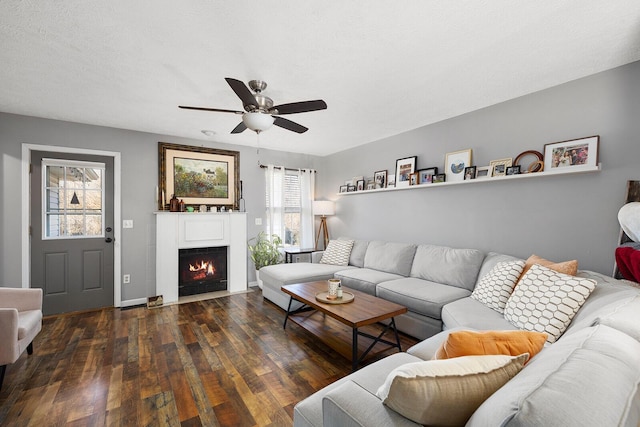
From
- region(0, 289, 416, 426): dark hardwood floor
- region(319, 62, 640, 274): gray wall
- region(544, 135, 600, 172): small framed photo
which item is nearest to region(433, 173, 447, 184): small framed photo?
region(319, 62, 640, 274): gray wall

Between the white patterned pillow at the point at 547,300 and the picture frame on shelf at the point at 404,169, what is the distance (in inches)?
80.4

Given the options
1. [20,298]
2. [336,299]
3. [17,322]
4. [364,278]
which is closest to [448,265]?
[364,278]

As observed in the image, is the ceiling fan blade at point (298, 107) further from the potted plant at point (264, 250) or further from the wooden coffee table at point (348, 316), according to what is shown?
the potted plant at point (264, 250)

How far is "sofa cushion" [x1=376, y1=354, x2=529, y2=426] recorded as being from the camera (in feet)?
2.70

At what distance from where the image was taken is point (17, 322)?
1.97m

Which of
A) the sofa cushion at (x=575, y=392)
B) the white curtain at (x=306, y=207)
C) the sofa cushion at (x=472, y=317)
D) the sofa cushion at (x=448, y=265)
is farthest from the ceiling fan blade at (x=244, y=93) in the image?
the white curtain at (x=306, y=207)

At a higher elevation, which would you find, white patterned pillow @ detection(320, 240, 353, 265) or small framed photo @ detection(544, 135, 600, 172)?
small framed photo @ detection(544, 135, 600, 172)

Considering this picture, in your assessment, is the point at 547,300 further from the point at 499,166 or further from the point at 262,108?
the point at 262,108

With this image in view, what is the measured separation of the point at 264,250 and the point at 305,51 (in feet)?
10.9

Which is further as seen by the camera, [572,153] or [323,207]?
[323,207]

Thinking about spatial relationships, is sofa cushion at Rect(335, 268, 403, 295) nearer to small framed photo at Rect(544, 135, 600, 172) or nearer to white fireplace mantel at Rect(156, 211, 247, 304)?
white fireplace mantel at Rect(156, 211, 247, 304)

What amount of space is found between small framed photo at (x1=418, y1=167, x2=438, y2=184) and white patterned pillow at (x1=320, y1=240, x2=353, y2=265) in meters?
1.47

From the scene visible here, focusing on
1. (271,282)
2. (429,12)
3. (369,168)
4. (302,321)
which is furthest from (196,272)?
(429,12)

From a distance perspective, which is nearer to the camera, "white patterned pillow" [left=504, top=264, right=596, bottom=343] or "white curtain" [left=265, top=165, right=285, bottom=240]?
"white patterned pillow" [left=504, top=264, right=596, bottom=343]
